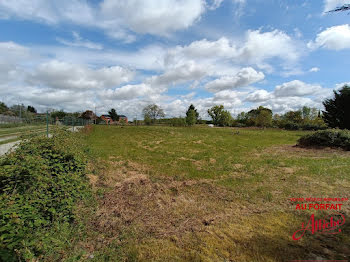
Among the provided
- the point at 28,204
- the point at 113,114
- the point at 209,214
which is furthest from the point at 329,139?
the point at 113,114

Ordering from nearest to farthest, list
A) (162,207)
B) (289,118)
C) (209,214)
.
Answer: (209,214), (162,207), (289,118)

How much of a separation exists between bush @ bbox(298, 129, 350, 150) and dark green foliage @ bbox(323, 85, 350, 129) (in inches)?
618

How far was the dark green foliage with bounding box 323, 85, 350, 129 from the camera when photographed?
20.9 m

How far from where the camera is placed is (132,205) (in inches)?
139

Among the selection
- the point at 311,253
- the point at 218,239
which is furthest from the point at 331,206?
the point at 218,239

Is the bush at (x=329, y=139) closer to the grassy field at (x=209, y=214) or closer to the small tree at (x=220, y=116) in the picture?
the grassy field at (x=209, y=214)

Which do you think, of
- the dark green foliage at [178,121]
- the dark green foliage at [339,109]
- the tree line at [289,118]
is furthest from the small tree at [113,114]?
the dark green foliage at [339,109]

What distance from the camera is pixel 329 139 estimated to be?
33.5 feet

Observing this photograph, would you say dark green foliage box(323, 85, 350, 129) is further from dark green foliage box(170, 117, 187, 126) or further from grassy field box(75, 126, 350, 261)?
dark green foliage box(170, 117, 187, 126)

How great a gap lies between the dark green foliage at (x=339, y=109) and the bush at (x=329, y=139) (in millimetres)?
15687

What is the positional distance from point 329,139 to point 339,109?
1767cm

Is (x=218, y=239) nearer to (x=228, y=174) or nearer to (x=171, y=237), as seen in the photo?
(x=171, y=237)

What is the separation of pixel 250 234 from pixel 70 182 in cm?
343

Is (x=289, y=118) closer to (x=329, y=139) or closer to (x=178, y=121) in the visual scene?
(x=178, y=121)
